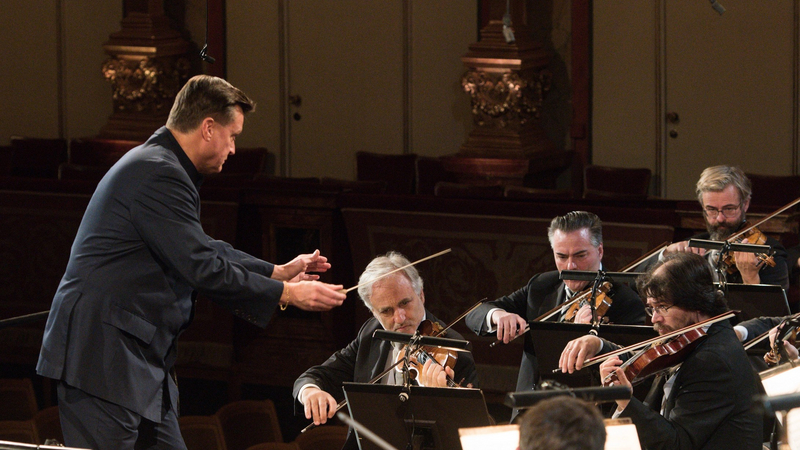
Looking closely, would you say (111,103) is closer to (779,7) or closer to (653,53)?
(653,53)

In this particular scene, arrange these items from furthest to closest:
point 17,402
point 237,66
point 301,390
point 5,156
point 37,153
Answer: point 237,66, point 37,153, point 5,156, point 17,402, point 301,390

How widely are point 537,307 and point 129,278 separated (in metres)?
1.58

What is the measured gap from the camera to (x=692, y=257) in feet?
9.43

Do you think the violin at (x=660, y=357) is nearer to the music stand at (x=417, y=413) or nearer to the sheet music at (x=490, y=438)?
the music stand at (x=417, y=413)

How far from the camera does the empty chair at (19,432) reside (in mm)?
3924

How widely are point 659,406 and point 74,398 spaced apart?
1519 millimetres

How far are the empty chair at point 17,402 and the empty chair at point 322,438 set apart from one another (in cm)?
152

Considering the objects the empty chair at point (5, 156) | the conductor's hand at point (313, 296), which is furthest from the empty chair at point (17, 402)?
the empty chair at point (5, 156)

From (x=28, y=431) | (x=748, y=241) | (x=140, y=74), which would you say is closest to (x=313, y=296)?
(x=28, y=431)

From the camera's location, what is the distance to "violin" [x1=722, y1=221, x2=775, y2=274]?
417 centimetres

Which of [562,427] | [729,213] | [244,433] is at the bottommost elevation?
[244,433]

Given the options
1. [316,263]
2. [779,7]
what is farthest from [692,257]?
[779,7]

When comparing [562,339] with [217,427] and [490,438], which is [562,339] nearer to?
[490,438]

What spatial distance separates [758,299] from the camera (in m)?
3.74
